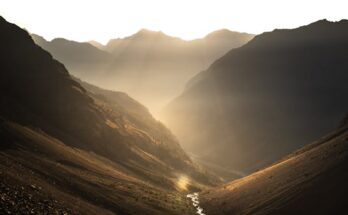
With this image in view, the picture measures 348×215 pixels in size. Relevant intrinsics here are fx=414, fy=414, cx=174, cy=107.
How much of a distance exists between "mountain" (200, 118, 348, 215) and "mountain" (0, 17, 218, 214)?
11.8 m

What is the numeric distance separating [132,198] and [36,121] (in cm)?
4529

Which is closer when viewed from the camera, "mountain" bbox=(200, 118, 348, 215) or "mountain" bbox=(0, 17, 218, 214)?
"mountain" bbox=(0, 17, 218, 214)

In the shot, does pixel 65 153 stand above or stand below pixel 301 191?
above

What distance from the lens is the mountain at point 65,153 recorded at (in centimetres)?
5114

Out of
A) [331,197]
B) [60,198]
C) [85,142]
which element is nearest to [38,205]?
[60,198]

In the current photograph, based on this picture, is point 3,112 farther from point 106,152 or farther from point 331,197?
point 331,197

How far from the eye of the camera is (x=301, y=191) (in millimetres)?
59594

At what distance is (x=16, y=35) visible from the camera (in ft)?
439

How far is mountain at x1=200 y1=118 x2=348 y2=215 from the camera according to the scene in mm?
52750

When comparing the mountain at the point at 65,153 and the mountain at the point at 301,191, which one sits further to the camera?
the mountain at the point at 301,191

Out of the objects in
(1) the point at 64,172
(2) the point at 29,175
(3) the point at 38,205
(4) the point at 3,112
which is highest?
(4) the point at 3,112

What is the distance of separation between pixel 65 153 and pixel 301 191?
5081 cm

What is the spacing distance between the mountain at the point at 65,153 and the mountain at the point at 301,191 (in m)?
11.8

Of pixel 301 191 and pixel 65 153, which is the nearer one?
pixel 301 191
